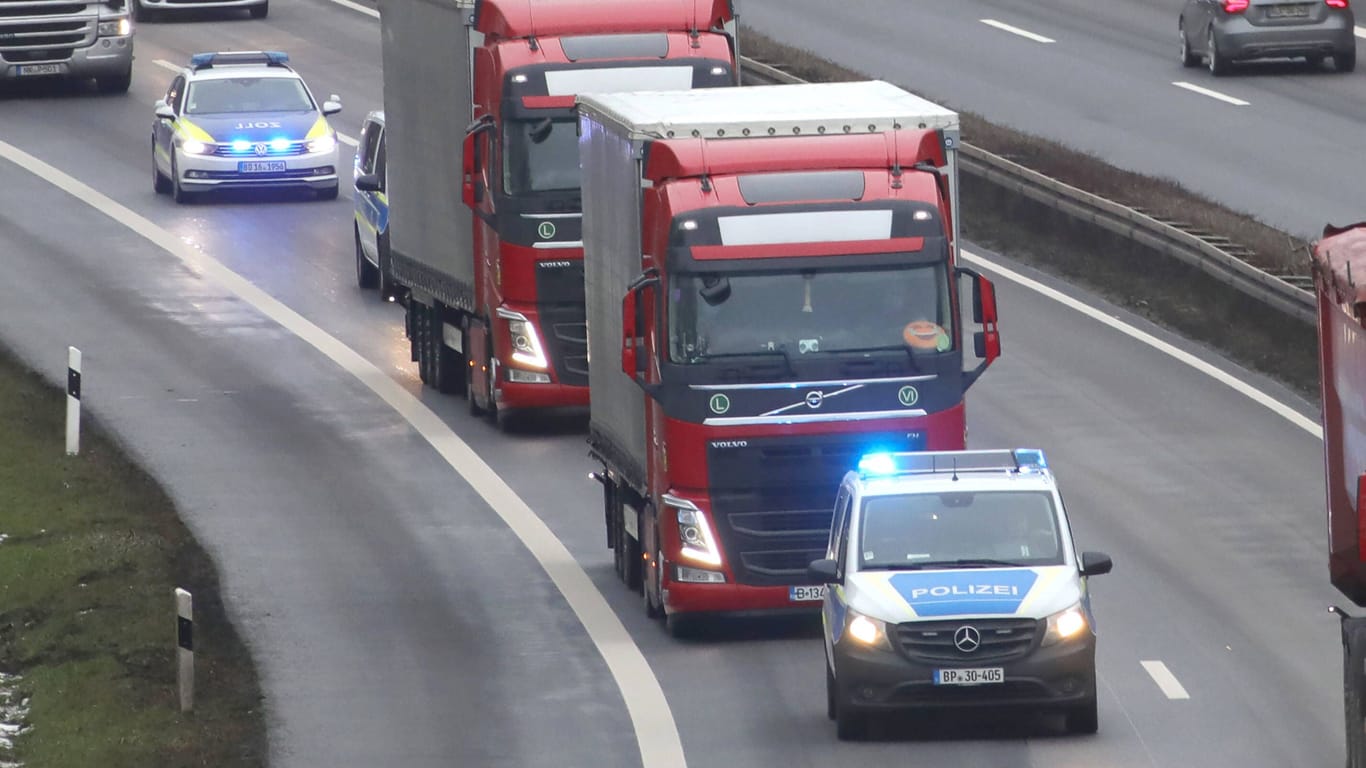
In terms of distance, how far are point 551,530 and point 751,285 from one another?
191 inches

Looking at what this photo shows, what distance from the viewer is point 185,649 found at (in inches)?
747

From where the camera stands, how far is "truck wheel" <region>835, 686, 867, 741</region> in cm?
1780

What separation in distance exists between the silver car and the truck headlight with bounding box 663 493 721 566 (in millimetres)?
25116

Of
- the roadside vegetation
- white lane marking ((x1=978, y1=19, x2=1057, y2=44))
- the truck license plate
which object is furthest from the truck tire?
the truck license plate

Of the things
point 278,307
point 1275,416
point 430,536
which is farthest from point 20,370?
point 1275,416

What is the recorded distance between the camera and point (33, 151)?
4425cm

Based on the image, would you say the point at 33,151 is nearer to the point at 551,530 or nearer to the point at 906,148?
the point at 551,530

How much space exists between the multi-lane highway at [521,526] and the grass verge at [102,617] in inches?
13.5

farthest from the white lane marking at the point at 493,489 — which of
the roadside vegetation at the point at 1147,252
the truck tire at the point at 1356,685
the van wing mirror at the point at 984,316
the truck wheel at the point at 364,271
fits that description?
the roadside vegetation at the point at 1147,252

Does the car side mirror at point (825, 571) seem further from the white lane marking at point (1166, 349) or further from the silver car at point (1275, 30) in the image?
the silver car at point (1275, 30)

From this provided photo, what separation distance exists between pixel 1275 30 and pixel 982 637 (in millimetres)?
28120

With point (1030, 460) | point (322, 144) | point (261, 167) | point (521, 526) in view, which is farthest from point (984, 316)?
point (261, 167)

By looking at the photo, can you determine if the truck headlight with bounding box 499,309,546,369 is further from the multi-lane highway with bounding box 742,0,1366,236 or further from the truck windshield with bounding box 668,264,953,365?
the multi-lane highway with bounding box 742,0,1366,236

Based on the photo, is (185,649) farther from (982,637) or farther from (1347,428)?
(1347,428)
